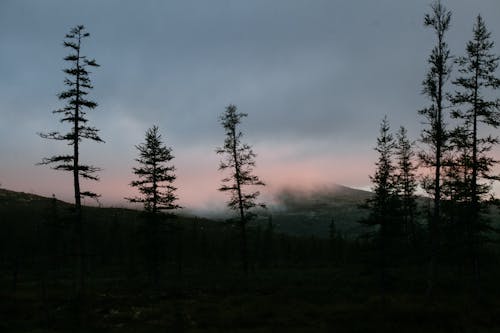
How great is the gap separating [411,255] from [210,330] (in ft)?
127

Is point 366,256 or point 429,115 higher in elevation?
point 429,115

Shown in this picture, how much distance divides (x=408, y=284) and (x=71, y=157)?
84.6ft

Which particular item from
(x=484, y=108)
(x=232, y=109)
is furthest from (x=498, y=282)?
(x=232, y=109)

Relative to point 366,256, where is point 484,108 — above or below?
above

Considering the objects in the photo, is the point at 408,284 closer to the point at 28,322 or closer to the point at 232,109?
the point at 232,109

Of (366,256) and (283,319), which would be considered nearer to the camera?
(283,319)

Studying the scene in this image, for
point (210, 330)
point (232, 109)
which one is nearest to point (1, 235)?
point (232, 109)

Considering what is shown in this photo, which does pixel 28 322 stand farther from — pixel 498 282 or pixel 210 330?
pixel 498 282

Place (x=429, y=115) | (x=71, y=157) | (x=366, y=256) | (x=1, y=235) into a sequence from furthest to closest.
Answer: (x=1, y=235) → (x=366, y=256) → (x=71, y=157) → (x=429, y=115)

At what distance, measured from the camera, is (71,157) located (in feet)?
77.8

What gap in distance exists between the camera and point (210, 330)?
14.8m

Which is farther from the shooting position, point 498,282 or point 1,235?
point 1,235

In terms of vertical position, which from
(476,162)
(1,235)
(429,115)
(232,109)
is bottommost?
(1,235)

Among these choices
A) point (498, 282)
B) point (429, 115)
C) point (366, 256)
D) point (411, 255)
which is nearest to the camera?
point (429, 115)
